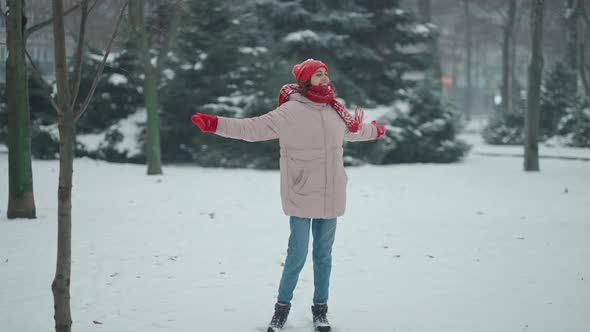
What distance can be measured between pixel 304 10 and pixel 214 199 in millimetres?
12304

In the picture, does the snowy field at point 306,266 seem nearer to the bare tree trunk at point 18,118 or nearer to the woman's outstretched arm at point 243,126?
the bare tree trunk at point 18,118

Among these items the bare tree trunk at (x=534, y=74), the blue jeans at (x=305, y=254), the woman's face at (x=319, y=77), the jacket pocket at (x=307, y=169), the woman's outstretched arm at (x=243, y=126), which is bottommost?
the blue jeans at (x=305, y=254)

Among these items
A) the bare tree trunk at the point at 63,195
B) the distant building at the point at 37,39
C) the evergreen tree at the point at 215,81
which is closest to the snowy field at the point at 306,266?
the bare tree trunk at the point at 63,195

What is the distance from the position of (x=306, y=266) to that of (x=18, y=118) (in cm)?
483

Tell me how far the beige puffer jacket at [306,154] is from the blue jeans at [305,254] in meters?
0.13

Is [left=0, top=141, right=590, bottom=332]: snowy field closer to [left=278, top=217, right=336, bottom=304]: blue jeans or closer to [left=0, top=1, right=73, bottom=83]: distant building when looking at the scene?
[left=278, top=217, right=336, bottom=304]: blue jeans

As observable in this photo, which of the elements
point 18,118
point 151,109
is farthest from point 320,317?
point 151,109

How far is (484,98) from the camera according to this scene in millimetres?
88562

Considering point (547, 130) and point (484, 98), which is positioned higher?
point (484, 98)

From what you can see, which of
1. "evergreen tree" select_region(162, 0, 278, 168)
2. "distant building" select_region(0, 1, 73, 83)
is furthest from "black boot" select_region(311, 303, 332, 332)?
"evergreen tree" select_region(162, 0, 278, 168)

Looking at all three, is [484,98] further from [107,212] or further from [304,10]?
[107,212]

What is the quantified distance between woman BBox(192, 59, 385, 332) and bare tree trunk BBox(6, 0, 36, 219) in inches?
219

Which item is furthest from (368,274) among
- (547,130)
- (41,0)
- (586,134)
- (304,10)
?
(547,130)

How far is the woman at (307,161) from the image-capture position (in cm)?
438
